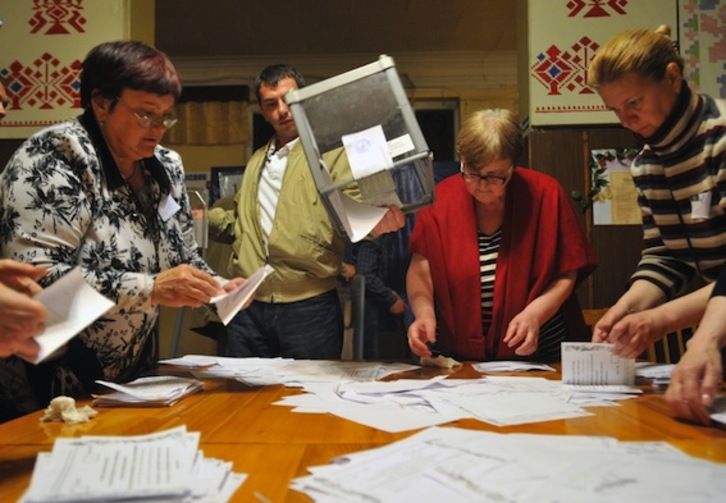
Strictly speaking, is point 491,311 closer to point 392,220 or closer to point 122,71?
point 392,220

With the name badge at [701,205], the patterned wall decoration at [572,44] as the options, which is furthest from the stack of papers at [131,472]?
the patterned wall decoration at [572,44]

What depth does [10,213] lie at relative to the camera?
1196 mm

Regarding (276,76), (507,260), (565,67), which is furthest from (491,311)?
(565,67)

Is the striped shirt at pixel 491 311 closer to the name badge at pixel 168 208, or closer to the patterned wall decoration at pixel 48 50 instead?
the name badge at pixel 168 208

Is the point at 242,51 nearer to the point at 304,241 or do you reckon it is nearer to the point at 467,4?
the point at 467,4

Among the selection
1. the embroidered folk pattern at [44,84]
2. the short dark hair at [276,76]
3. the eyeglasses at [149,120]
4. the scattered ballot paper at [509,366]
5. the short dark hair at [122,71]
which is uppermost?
the embroidered folk pattern at [44,84]

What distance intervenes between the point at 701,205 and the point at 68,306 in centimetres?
127

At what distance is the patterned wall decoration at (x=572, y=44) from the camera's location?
2518 mm

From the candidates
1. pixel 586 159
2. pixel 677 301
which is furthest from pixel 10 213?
pixel 586 159

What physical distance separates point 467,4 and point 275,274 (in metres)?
2.89

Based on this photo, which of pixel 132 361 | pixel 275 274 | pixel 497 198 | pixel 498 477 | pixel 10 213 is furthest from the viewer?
pixel 275 274

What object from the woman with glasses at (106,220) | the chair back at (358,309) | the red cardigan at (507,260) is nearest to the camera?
the woman with glasses at (106,220)

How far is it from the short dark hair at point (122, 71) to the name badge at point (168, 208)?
27 centimetres

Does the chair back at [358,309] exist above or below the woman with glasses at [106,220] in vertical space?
below
